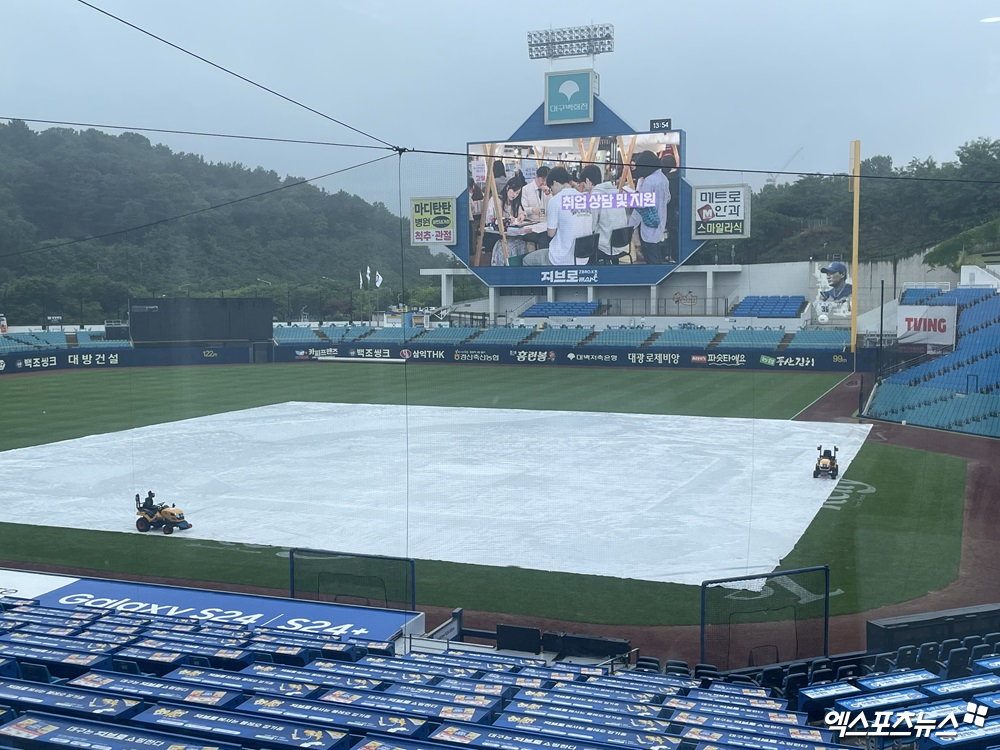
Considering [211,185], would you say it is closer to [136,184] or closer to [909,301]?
[136,184]

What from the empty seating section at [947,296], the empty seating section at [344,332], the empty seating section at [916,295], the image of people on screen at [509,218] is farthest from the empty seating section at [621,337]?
the empty seating section at [344,332]

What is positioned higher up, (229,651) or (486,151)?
(486,151)

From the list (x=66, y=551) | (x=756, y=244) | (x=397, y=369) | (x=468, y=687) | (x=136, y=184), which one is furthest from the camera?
(x=756, y=244)

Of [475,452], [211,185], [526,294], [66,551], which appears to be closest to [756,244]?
[526,294]

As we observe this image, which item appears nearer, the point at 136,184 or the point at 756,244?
the point at 136,184

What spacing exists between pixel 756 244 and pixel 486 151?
16467 millimetres

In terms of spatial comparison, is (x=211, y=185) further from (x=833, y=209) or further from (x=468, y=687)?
(x=833, y=209)

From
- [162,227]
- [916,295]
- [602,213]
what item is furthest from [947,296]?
[162,227]

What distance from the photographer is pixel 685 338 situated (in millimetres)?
48031

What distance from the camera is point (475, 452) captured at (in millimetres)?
22125

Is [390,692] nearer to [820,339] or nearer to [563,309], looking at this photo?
[820,339]

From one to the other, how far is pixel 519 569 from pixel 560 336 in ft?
122

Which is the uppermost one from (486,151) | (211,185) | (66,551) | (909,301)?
(486,151)

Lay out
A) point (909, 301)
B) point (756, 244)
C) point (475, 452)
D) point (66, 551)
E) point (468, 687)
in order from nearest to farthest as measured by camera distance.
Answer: point (468, 687) < point (66, 551) < point (475, 452) < point (909, 301) < point (756, 244)
